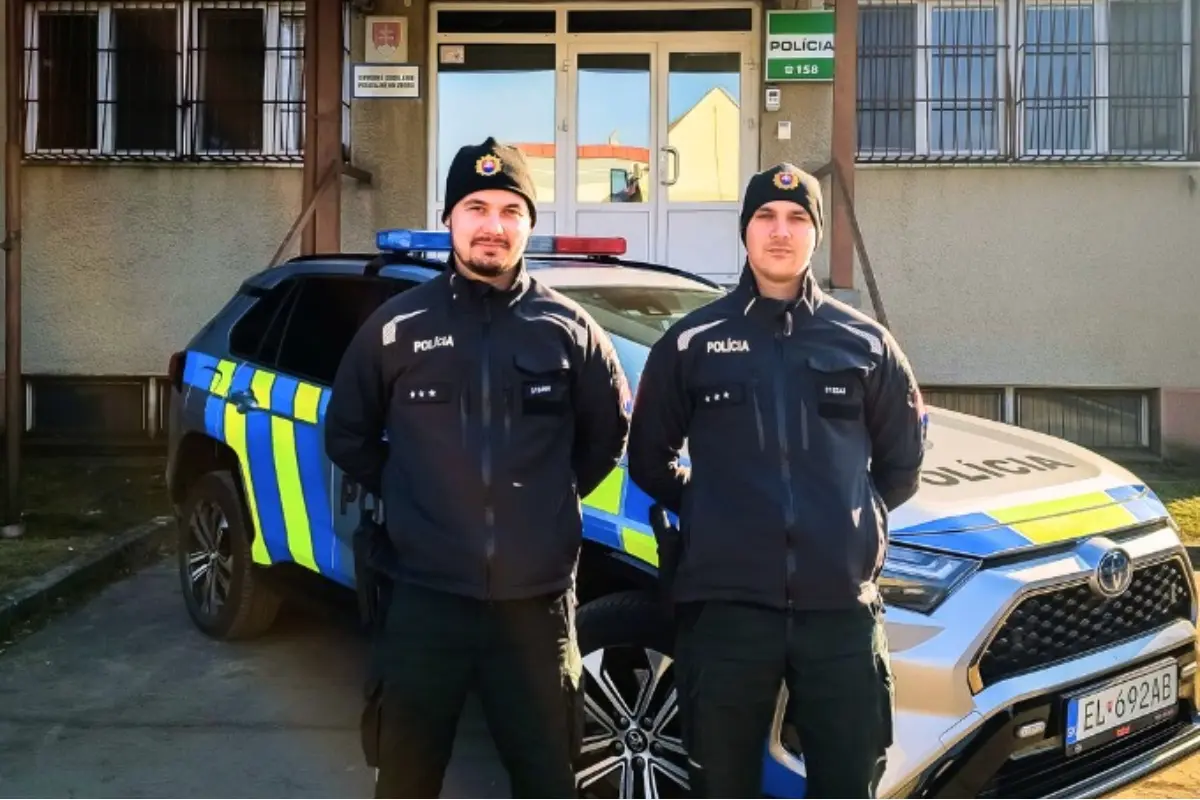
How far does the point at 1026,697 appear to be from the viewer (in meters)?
2.96

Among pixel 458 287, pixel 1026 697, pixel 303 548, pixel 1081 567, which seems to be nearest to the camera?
pixel 458 287

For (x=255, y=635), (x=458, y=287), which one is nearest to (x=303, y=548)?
(x=255, y=635)

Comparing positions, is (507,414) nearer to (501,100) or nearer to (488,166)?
(488,166)

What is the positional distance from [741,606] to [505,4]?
7.80 metres

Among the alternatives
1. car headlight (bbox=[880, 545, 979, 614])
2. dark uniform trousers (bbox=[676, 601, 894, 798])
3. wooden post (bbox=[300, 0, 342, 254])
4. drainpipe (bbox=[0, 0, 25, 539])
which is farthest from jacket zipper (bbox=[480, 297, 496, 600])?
wooden post (bbox=[300, 0, 342, 254])

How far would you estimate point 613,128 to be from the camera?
31.5 ft

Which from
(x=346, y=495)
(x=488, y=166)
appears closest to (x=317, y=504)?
(x=346, y=495)

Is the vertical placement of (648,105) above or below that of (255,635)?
above

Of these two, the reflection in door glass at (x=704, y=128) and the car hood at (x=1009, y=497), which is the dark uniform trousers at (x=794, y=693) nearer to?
the car hood at (x=1009, y=497)

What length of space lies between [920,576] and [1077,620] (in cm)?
48

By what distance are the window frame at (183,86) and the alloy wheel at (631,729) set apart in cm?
A: 713

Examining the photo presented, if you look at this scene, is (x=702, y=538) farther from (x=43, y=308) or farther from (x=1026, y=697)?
(x=43, y=308)

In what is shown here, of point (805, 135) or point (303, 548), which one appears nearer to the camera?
point (303, 548)

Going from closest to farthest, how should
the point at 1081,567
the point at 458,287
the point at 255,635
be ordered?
the point at 458,287, the point at 1081,567, the point at 255,635
